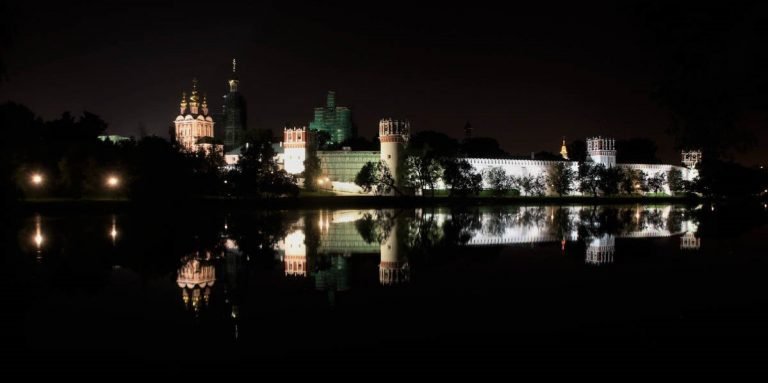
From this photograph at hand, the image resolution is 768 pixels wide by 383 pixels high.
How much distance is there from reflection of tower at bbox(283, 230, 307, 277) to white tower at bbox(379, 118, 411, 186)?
1920 inches

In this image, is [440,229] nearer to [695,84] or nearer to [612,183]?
[695,84]

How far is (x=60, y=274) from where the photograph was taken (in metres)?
13.0

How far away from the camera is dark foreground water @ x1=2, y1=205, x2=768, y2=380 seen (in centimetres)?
705

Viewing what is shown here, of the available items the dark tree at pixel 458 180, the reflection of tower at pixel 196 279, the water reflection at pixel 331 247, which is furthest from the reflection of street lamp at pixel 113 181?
the reflection of tower at pixel 196 279

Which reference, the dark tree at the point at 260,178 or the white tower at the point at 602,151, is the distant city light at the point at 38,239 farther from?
the white tower at the point at 602,151

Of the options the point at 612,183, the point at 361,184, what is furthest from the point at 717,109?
the point at 612,183

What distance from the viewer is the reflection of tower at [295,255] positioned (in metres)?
13.9

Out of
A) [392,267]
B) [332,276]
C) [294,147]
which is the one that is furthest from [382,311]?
[294,147]

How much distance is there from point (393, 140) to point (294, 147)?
12.8 m

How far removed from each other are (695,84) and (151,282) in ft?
31.0

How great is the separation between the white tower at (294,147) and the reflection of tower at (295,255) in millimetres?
55672

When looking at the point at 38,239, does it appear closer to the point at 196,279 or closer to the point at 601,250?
the point at 196,279

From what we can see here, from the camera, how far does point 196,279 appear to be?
1238 centimetres

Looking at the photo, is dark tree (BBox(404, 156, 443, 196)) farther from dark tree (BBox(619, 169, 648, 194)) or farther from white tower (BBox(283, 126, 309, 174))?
dark tree (BBox(619, 169, 648, 194))
